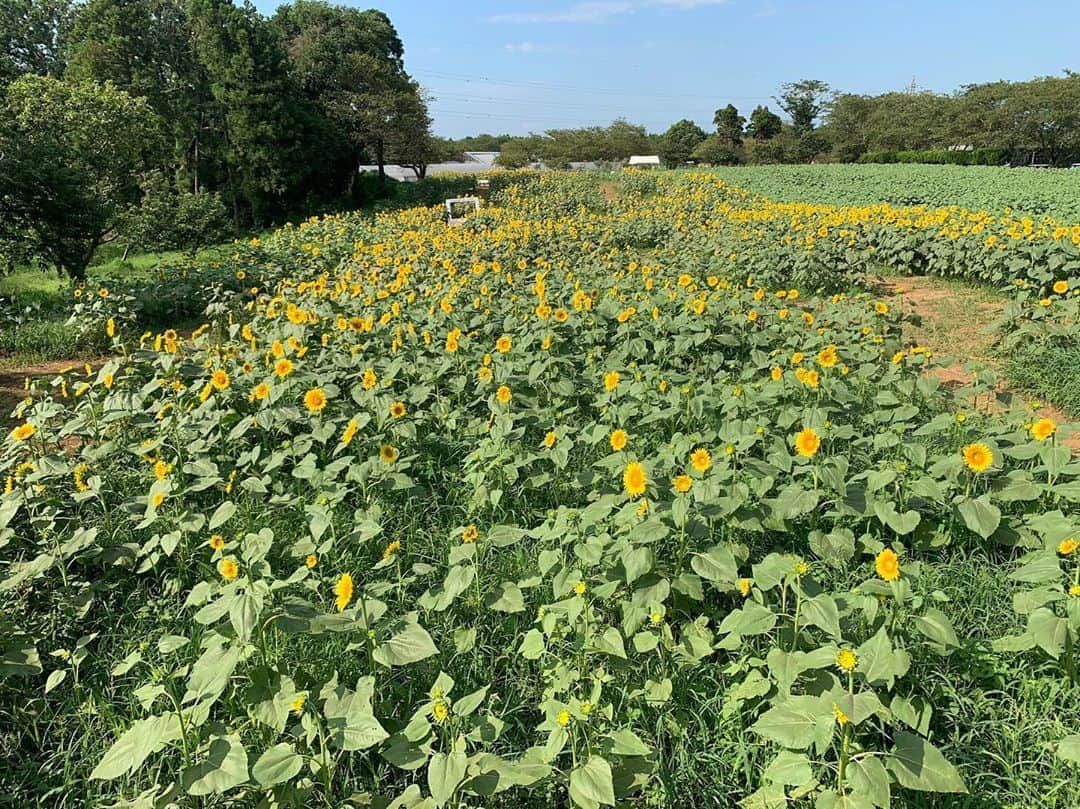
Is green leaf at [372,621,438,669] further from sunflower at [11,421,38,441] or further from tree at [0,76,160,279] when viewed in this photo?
tree at [0,76,160,279]

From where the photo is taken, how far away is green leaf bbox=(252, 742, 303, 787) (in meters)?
1.32

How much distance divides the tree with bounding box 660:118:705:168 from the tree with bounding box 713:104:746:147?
185 centimetres

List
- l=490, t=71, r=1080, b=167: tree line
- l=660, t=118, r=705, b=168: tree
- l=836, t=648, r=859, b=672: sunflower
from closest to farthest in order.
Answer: l=836, t=648, r=859, b=672: sunflower
l=490, t=71, r=1080, b=167: tree line
l=660, t=118, r=705, b=168: tree

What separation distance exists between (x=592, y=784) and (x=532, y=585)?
78cm

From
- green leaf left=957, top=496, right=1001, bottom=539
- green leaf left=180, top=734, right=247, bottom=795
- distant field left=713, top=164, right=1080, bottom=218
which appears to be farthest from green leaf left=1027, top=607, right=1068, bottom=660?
distant field left=713, top=164, right=1080, bottom=218

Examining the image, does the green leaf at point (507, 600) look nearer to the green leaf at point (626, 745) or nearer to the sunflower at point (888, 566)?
the green leaf at point (626, 745)

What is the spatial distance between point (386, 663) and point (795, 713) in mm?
945

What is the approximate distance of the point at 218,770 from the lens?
134 cm

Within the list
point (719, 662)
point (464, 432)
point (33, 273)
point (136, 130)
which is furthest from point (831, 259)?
point (33, 273)

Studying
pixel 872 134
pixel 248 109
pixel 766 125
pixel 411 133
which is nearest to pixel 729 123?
pixel 766 125

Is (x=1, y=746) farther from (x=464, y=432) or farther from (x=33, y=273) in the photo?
(x=33, y=273)

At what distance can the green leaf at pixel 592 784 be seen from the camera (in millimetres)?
1310

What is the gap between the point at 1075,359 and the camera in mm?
4312

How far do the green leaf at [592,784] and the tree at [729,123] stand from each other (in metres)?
63.0
